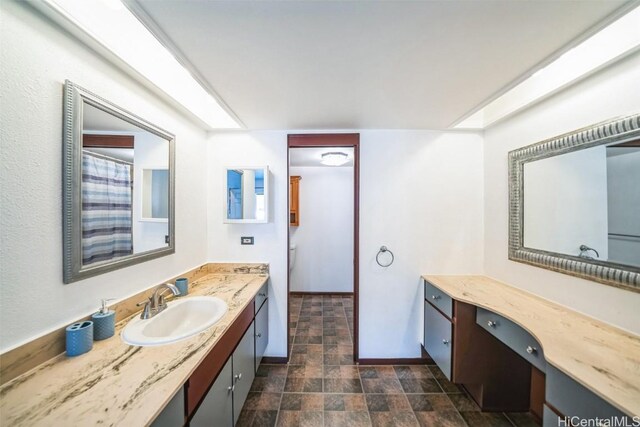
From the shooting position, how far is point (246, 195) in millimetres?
2152

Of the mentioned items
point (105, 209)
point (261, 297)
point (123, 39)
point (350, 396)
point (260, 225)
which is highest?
point (123, 39)

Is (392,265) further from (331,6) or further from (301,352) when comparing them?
(331,6)

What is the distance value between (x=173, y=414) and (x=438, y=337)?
1.90 meters

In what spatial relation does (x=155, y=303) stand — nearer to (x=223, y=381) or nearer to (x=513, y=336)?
(x=223, y=381)

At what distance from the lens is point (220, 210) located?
223 centimetres

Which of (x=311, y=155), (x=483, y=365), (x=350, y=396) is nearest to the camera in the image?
(x=483, y=365)

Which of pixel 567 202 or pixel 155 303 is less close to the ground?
pixel 567 202

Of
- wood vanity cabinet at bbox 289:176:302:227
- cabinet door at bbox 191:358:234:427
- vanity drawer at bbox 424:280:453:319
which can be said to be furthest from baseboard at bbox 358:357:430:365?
wood vanity cabinet at bbox 289:176:302:227

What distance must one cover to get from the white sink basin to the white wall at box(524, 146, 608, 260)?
86.4 inches

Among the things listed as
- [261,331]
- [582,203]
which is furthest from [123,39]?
[582,203]

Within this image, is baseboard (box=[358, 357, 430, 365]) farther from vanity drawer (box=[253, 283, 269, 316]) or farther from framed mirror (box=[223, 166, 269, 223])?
framed mirror (box=[223, 166, 269, 223])

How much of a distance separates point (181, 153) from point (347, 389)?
7.86 ft

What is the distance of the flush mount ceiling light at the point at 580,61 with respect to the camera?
1112 mm

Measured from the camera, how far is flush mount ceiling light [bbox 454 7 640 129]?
3.65 ft
